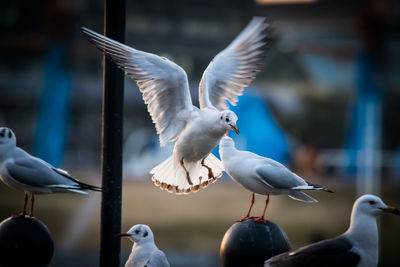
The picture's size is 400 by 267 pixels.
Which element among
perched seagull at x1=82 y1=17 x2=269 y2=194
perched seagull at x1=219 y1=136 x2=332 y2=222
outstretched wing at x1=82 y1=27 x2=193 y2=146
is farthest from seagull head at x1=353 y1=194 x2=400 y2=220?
outstretched wing at x1=82 y1=27 x2=193 y2=146

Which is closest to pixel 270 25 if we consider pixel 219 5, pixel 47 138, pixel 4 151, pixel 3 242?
pixel 4 151

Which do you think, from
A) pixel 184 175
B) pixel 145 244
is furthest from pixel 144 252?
pixel 184 175

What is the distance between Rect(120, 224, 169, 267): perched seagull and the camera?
3176mm

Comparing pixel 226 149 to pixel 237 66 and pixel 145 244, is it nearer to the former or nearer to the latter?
pixel 145 244

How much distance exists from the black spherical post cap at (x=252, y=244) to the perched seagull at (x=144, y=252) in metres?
0.33

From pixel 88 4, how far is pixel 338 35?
798 cm

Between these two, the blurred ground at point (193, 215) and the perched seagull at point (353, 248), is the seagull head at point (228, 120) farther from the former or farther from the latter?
the blurred ground at point (193, 215)

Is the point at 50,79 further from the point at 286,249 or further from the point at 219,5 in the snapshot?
the point at 286,249

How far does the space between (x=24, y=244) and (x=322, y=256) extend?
1411 millimetres

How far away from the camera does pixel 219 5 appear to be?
63.9 feet

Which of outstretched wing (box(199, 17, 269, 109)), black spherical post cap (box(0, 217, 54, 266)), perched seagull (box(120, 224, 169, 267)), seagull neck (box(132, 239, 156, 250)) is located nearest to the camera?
black spherical post cap (box(0, 217, 54, 266))

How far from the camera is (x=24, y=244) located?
297 centimetres

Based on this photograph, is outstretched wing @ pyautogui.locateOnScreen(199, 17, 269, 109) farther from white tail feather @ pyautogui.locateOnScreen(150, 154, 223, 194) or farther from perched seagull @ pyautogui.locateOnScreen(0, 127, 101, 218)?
perched seagull @ pyautogui.locateOnScreen(0, 127, 101, 218)

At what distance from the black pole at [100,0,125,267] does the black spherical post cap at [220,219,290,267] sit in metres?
0.56
